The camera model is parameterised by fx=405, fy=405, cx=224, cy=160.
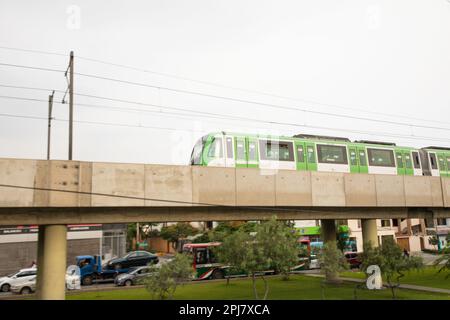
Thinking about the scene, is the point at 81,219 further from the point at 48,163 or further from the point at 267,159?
the point at 267,159

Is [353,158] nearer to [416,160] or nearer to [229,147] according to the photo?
[416,160]

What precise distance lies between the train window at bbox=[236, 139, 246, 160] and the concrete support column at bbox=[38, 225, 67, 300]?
34.3 feet

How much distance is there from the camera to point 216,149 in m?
23.3

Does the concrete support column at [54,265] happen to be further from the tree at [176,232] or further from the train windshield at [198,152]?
the tree at [176,232]

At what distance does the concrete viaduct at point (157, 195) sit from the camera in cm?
1670

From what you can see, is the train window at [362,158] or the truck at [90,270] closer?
the train window at [362,158]

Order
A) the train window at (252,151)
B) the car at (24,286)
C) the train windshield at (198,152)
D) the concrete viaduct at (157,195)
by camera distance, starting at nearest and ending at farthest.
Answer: the concrete viaduct at (157,195)
the train windshield at (198,152)
the train window at (252,151)
the car at (24,286)

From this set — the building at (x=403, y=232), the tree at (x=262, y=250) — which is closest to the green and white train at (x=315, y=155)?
the tree at (x=262, y=250)

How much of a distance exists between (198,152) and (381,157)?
1448 centimetres

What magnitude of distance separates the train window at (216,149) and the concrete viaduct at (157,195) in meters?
2.92

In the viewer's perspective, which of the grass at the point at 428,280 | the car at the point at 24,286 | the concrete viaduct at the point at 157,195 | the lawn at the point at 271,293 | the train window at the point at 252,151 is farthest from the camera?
the car at the point at 24,286

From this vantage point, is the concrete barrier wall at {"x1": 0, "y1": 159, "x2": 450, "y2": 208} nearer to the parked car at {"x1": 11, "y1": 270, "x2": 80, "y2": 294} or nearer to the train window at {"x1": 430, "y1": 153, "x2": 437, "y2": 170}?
the train window at {"x1": 430, "y1": 153, "x2": 437, "y2": 170}

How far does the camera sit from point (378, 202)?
25.0 m

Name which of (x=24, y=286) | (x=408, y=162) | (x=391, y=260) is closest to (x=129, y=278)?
(x=24, y=286)
